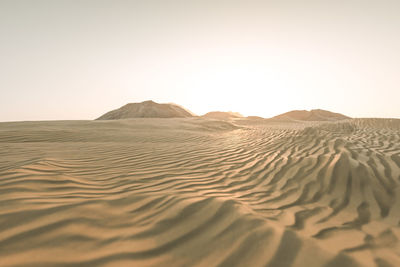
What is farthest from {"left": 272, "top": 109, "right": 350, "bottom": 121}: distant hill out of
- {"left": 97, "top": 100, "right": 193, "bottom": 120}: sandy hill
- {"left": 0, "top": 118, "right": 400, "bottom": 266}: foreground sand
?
{"left": 0, "top": 118, "right": 400, "bottom": 266}: foreground sand

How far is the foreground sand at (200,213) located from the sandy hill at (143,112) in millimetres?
36372

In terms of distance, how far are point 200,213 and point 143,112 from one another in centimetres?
3984

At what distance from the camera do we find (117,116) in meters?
40.5

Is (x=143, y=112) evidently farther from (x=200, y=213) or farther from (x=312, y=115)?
(x=200, y=213)

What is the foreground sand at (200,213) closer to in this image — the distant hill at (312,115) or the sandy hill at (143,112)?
the sandy hill at (143,112)

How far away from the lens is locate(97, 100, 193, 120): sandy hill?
39.7m

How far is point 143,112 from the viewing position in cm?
4028

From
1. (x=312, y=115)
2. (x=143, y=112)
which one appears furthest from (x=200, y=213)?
(x=312, y=115)

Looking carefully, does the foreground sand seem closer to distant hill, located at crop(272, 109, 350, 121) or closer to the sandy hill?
the sandy hill

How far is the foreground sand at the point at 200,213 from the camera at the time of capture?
60.0 inches

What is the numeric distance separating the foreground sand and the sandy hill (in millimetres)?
36372

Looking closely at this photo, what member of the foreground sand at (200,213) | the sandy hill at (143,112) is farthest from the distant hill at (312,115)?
the foreground sand at (200,213)

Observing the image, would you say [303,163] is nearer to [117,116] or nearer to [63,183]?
[63,183]

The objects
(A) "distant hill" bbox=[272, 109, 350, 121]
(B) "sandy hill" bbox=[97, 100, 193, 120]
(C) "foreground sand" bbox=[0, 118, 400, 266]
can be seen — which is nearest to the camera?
(C) "foreground sand" bbox=[0, 118, 400, 266]
